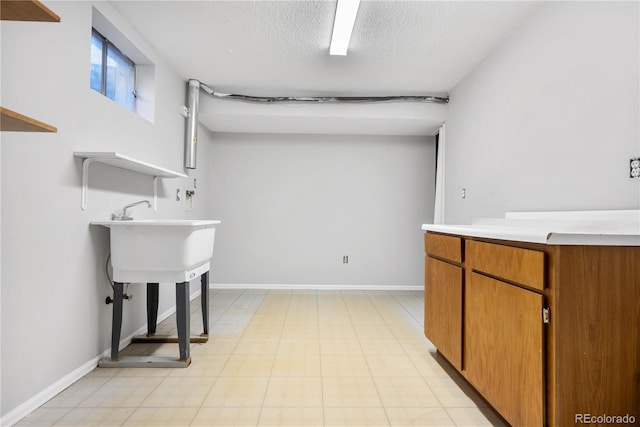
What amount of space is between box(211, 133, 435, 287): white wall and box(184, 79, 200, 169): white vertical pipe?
1030 millimetres

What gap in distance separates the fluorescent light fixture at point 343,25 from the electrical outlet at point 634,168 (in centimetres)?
173

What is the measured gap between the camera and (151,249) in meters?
2.14

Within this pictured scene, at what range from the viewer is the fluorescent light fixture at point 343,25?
2.22 m

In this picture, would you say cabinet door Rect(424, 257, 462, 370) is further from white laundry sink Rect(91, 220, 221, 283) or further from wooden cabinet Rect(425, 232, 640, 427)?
white laundry sink Rect(91, 220, 221, 283)

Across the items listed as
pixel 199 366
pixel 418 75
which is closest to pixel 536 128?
pixel 418 75

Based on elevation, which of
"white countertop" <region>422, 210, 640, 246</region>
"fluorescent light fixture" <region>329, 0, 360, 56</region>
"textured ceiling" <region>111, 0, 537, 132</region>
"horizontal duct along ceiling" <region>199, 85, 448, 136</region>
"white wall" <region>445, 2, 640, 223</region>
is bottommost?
"white countertop" <region>422, 210, 640, 246</region>

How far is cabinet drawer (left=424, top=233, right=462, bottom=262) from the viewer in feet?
6.53

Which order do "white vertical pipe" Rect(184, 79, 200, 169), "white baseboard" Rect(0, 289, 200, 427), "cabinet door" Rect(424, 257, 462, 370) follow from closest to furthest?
1. "white baseboard" Rect(0, 289, 200, 427)
2. "cabinet door" Rect(424, 257, 462, 370)
3. "white vertical pipe" Rect(184, 79, 200, 169)

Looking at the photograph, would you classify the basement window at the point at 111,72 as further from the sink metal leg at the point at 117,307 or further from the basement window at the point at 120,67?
the sink metal leg at the point at 117,307

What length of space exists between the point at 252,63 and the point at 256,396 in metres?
2.82

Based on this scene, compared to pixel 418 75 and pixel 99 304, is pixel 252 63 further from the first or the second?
pixel 99 304

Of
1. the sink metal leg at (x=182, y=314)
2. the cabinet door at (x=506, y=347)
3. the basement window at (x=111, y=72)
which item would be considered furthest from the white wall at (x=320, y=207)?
the cabinet door at (x=506, y=347)

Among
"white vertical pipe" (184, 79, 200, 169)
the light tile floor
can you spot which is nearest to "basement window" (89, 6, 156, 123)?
"white vertical pipe" (184, 79, 200, 169)

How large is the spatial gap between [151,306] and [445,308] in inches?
86.2
